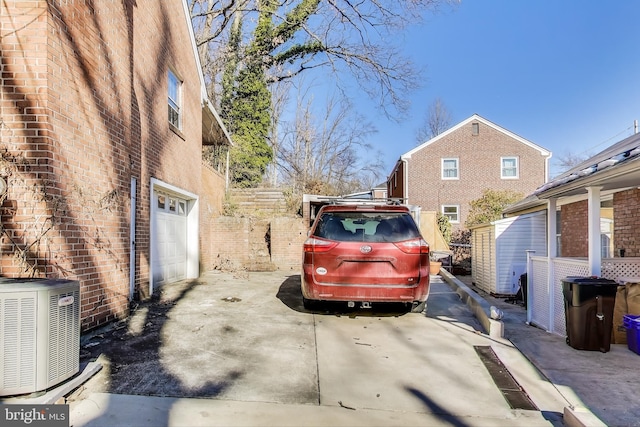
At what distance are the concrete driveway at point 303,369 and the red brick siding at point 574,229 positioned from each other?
4.28 m

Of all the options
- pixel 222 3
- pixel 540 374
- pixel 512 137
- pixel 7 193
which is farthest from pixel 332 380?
pixel 512 137

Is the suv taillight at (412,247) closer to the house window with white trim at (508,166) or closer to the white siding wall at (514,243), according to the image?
the white siding wall at (514,243)

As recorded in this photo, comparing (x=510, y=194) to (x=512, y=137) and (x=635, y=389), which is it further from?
(x=635, y=389)

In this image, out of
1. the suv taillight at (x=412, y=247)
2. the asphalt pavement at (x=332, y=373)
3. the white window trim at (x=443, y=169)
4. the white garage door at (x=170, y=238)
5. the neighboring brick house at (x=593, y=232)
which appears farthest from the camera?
the white window trim at (x=443, y=169)

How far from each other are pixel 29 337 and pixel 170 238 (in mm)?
5868

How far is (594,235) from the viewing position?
16.2ft

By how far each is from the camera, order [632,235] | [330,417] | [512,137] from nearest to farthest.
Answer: [330,417] → [632,235] → [512,137]

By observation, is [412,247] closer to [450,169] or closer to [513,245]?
[513,245]

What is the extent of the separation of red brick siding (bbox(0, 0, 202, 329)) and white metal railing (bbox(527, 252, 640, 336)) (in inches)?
250

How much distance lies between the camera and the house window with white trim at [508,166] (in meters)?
22.0

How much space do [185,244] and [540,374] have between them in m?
8.25

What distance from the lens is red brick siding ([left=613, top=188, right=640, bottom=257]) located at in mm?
6648

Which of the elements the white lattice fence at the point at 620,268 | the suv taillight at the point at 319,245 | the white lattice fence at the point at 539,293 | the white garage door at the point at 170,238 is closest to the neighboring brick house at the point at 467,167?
the white garage door at the point at 170,238

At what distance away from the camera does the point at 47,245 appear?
4.05 m
